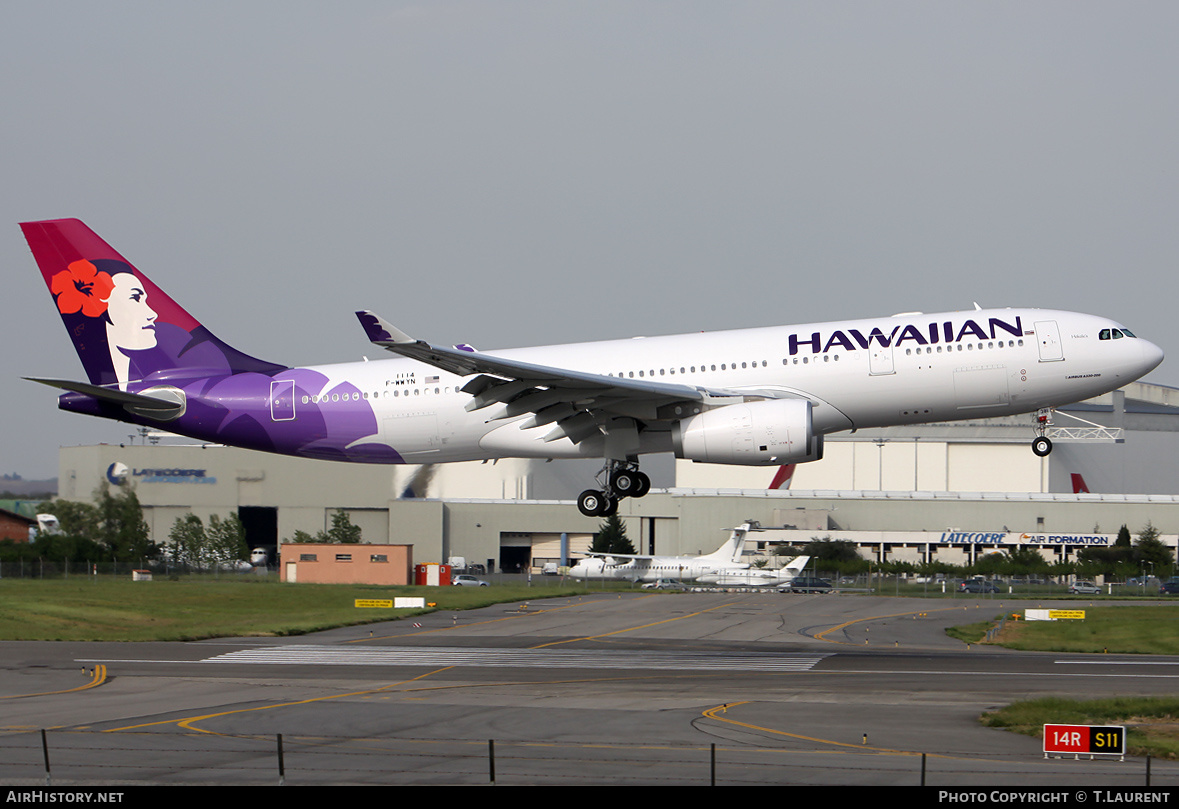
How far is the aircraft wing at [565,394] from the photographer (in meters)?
30.1

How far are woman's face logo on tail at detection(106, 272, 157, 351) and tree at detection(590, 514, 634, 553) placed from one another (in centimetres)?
6348

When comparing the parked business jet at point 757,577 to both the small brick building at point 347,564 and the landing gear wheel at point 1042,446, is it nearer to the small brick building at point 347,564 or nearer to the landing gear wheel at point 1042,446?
the small brick building at point 347,564

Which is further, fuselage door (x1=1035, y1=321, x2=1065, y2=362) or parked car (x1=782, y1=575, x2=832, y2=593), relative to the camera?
parked car (x1=782, y1=575, x2=832, y2=593)

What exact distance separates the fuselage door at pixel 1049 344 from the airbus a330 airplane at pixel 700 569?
4497cm

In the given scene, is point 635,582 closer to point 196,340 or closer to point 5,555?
point 5,555

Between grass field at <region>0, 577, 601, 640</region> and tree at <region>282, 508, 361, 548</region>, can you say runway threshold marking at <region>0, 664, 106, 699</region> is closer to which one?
grass field at <region>0, 577, 601, 640</region>

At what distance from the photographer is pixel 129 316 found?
3669cm

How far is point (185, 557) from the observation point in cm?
8981

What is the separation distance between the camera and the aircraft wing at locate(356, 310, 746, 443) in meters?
30.1

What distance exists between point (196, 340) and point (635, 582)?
160 ft

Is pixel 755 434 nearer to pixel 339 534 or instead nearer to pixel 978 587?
pixel 978 587


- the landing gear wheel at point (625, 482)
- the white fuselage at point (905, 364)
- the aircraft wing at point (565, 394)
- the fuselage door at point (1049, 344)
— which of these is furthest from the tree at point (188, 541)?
the fuselage door at point (1049, 344)

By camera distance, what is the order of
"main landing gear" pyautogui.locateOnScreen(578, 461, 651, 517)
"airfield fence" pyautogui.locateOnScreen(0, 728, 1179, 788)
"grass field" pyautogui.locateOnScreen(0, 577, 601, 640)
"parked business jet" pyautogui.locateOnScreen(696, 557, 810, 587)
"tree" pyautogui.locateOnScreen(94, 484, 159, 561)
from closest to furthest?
"airfield fence" pyautogui.locateOnScreen(0, 728, 1179, 788) → "main landing gear" pyautogui.locateOnScreen(578, 461, 651, 517) → "grass field" pyautogui.locateOnScreen(0, 577, 601, 640) → "parked business jet" pyautogui.locateOnScreen(696, 557, 810, 587) → "tree" pyautogui.locateOnScreen(94, 484, 159, 561)

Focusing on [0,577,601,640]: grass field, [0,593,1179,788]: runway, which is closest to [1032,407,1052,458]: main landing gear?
[0,593,1179,788]: runway
